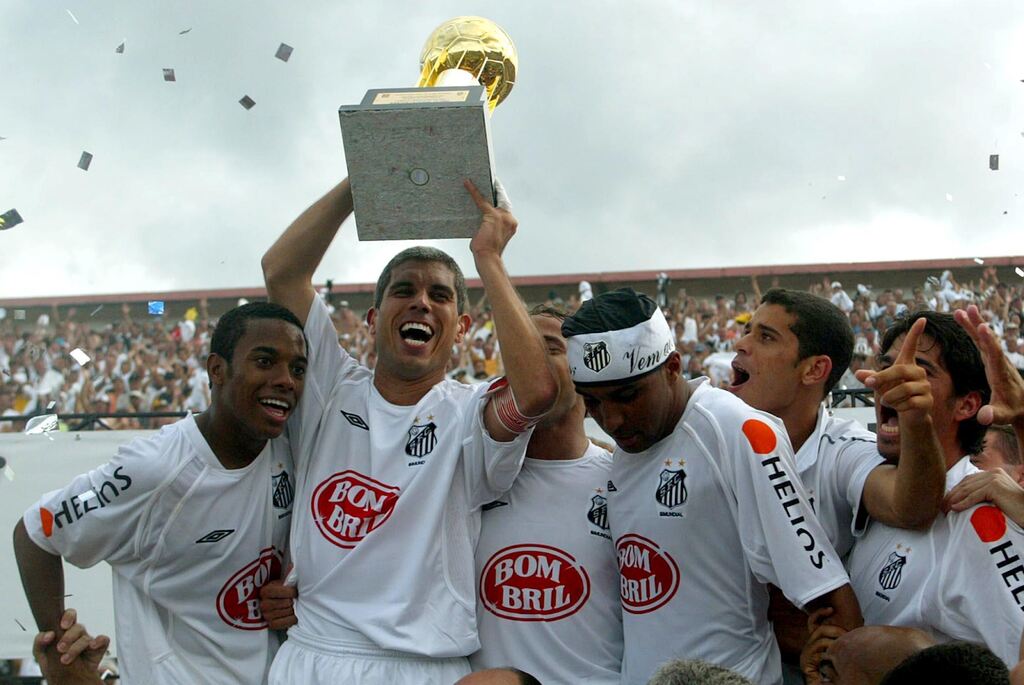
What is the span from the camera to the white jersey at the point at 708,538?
2.99 metres

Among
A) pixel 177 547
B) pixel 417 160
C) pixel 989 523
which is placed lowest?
pixel 989 523

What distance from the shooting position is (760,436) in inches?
118

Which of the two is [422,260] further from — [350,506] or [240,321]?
[350,506]

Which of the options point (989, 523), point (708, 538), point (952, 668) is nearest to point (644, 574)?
point (708, 538)

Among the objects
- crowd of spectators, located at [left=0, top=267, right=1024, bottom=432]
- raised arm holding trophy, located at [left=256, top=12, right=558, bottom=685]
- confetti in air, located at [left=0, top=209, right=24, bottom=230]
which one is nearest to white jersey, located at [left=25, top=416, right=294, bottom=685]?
raised arm holding trophy, located at [left=256, top=12, right=558, bottom=685]

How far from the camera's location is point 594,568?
136 inches

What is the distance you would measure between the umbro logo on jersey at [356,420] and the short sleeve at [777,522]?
1324mm

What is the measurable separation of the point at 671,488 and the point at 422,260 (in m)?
1.25

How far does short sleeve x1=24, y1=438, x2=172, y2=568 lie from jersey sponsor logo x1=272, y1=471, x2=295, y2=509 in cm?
38

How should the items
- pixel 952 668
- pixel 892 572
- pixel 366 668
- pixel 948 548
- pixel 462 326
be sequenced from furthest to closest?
pixel 462 326 → pixel 366 668 → pixel 892 572 → pixel 948 548 → pixel 952 668

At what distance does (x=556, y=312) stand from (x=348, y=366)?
2.63 ft

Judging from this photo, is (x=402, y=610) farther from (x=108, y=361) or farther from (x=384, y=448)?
(x=108, y=361)

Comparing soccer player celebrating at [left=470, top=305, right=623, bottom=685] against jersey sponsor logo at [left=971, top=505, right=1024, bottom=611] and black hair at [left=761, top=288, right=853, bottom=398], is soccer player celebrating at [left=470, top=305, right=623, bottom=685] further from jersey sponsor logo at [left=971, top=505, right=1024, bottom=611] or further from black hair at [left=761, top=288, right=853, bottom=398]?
jersey sponsor logo at [left=971, top=505, right=1024, bottom=611]

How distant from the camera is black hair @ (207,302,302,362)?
3.64m
